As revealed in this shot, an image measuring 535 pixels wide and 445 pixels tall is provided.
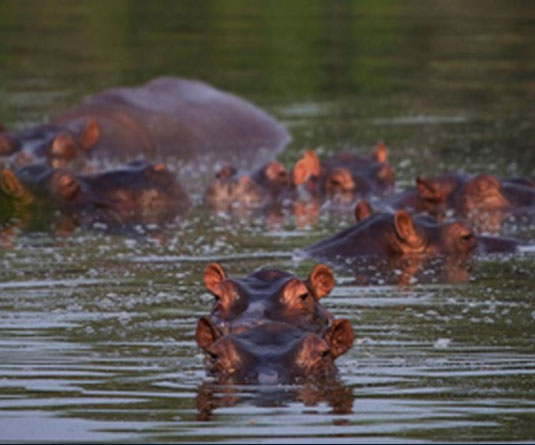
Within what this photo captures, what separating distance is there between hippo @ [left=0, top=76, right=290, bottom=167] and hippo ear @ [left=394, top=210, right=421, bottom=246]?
20.8 ft

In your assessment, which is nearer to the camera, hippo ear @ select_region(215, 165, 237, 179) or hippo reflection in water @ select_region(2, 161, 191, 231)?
hippo reflection in water @ select_region(2, 161, 191, 231)

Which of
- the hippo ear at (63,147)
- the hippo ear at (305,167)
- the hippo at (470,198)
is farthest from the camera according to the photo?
the hippo ear at (63,147)

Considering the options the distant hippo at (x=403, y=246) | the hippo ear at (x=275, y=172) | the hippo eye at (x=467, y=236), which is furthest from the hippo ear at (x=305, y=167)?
the hippo eye at (x=467, y=236)

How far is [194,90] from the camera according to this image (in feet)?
65.7

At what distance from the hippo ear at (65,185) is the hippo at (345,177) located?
6.05 feet

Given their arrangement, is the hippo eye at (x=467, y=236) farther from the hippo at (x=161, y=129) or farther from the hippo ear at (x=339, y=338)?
the hippo at (x=161, y=129)

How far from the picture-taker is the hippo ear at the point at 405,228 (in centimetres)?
1134

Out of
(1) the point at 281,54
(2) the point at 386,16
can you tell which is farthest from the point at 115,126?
(2) the point at 386,16

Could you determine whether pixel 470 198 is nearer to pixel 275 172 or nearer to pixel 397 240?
pixel 275 172

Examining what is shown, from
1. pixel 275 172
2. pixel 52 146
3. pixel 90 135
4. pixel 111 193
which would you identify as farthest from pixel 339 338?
pixel 90 135

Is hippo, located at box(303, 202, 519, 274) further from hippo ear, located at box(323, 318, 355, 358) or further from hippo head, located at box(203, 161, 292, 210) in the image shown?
→ hippo ear, located at box(323, 318, 355, 358)

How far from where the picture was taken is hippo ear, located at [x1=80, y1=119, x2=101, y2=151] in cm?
1777

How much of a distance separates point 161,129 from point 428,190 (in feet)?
19.5

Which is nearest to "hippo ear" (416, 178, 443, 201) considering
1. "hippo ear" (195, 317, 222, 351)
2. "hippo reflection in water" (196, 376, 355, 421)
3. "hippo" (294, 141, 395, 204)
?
"hippo" (294, 141, 395, 204)
